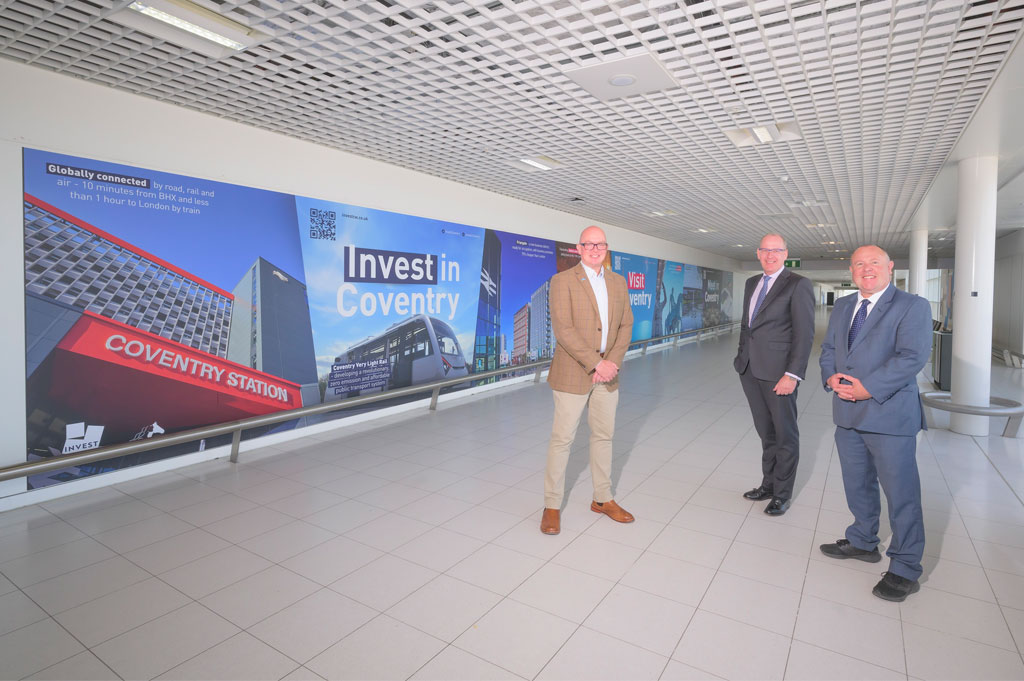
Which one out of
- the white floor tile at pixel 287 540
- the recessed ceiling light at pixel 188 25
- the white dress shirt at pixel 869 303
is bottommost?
the white floor tile at pixel 287 540

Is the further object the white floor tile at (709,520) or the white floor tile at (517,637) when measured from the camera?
the white floor tile at (709,520)

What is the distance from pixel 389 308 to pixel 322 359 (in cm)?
102

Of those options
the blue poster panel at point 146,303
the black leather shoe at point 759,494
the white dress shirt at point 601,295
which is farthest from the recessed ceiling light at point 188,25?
the black leather shoe at point 759,494

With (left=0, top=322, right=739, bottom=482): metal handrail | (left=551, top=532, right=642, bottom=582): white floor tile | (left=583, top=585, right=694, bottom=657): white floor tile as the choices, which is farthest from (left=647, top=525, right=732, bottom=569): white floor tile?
(left=0, top=322, right=739, bottom=482): metal handrail

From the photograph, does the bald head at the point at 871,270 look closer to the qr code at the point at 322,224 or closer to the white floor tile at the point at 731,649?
the white floor tile at the point at 731,649

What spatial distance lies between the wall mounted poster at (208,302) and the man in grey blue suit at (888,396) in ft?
14.7

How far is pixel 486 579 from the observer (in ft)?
8.52

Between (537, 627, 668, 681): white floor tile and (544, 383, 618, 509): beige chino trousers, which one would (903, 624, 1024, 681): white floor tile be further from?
(544, 383, 618, 509): beige chino trousers

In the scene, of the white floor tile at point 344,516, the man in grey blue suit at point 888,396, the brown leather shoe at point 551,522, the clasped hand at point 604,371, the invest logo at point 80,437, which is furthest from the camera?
the invest logo at point 80,437

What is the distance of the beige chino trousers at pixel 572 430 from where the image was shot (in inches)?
121

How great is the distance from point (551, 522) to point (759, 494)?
1.51 meters

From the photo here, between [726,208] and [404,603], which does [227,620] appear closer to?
[404,603]

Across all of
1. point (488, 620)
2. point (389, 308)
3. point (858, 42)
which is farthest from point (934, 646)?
point (389, 308)

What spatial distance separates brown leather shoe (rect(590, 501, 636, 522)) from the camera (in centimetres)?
324
